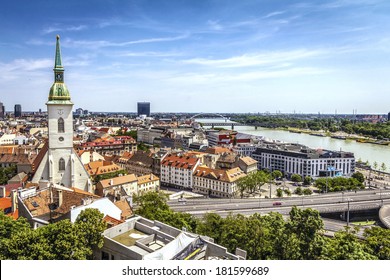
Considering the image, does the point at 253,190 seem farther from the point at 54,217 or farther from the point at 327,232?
the point at 54,217

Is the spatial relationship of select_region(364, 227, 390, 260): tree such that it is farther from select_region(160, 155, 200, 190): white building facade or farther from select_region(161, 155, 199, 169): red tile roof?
select_region(161, 155, 199, 169): red tile roof

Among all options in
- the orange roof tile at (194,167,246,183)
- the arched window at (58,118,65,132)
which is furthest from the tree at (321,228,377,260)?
the orange roof tile at (194,167,246,183)

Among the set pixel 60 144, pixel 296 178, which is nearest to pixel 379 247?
pixel 60 144

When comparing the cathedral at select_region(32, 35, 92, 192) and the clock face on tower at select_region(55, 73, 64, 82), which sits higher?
the clock face on tower at select_region(55, 73, 64, 82)

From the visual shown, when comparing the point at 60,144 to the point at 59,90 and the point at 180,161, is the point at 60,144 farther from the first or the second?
the point at 180,161

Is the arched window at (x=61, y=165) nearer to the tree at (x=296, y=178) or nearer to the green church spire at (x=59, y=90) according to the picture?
the green church spire at (x=59, y=90)
